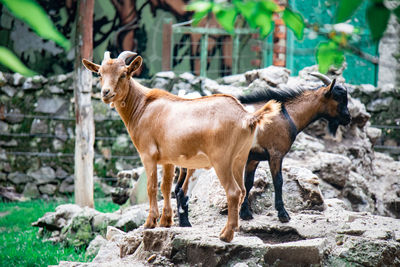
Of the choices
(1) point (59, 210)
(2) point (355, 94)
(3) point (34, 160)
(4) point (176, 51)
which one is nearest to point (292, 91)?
(1) point (59, 210)

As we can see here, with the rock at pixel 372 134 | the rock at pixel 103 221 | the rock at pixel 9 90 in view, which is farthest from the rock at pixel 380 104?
the rock at pixel 9 90

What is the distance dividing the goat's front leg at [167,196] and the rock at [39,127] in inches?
255

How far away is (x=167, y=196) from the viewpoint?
433 centimetres

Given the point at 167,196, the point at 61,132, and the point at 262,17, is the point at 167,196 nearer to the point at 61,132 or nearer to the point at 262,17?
the point at 262,17

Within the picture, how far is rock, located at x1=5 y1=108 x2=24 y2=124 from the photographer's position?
1007 centimetres

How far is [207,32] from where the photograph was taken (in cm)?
1046

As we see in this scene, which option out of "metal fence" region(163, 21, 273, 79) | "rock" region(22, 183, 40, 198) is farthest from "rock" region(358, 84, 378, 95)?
"rock" region(22, 183, 40, 198)

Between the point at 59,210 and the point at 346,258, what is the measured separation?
4.57 meters

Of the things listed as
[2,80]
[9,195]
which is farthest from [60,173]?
[2,80]

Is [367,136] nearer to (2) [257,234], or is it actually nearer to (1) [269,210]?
(1) [269,210]

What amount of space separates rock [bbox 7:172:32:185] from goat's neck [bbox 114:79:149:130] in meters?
6.37

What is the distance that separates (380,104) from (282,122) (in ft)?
18.1

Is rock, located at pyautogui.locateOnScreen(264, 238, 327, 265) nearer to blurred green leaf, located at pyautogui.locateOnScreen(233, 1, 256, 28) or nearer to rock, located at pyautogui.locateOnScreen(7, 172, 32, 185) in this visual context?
blurred green leaf, located at pyautogui.locateOnScreen(233, 1, 256, 28)

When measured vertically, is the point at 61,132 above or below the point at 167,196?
below
